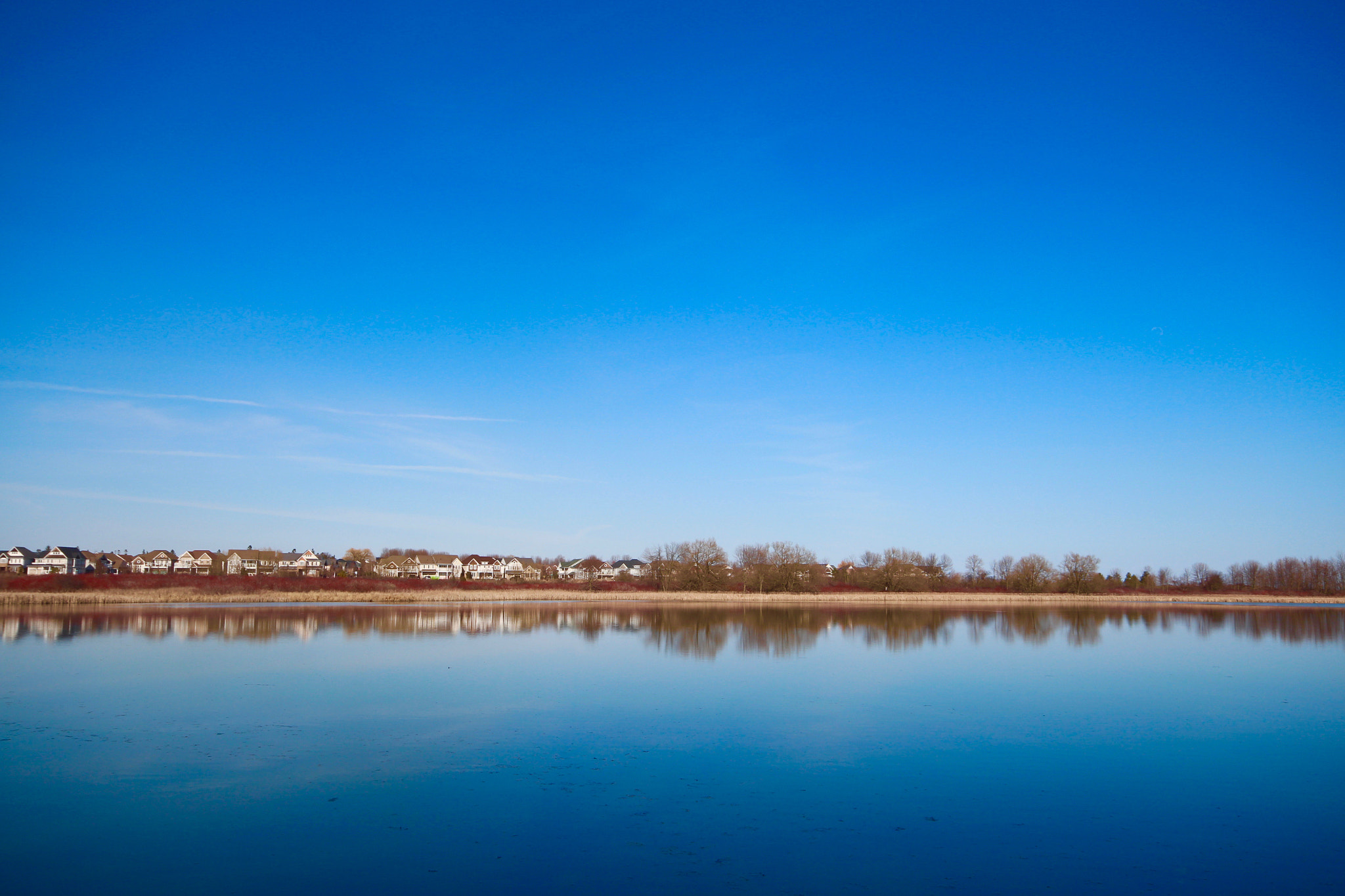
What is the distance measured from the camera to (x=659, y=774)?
10.3m

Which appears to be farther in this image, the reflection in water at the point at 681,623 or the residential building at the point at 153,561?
the residential building at the point at 153,561

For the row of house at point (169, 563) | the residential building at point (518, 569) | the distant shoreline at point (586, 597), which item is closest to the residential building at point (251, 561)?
the row of house at point (169, 563)

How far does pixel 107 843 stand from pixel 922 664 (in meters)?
19.4

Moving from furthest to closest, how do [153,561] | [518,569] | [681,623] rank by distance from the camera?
[518,569] < [153,561] < [681,623]

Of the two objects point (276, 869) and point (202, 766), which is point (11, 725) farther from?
A: point (276, 869)

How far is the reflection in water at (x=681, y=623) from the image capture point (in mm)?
28781

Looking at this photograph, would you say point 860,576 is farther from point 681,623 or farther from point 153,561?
point 153,561

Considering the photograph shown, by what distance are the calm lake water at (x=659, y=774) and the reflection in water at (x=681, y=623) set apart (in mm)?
5920

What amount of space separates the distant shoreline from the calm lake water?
24672mm

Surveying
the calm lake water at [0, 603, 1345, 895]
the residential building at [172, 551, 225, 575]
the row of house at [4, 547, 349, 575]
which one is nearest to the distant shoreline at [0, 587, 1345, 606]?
the calm lake water at [0, 603, 1345, 895]

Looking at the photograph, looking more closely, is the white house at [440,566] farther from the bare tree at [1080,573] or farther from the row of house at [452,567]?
the bare tree at [1080,573]

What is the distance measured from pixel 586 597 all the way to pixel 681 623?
2813cm

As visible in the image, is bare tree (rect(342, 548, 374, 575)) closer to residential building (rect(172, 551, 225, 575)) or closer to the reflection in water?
residential building (rect(172, 551, 225, 575))

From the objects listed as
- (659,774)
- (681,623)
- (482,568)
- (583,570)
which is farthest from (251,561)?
(659,774)
